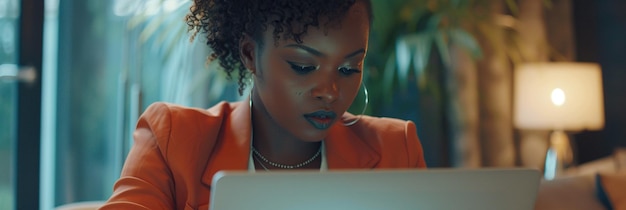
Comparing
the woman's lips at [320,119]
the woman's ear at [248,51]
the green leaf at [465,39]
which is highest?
the green leaf at [465,39]

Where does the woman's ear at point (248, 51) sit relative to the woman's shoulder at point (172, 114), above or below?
above

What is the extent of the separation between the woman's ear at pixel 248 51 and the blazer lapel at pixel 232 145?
3.3 inches

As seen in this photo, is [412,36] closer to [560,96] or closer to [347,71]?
[560,96]

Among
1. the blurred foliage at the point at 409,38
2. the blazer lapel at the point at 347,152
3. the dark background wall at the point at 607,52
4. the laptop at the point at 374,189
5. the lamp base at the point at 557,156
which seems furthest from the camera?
the dark background wall at the point at 607,52

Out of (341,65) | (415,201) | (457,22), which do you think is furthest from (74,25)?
(415,201)

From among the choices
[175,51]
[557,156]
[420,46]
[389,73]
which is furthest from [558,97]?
[175,51]

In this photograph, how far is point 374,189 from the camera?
898 mm

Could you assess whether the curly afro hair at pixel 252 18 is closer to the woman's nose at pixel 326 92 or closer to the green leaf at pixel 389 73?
the woman's nose at pixel 326 92

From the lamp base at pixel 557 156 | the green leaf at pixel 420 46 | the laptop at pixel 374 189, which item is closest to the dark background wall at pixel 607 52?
the lamp base at pixel 557 156

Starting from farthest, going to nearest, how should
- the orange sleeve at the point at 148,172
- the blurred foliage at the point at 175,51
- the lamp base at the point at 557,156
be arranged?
the lamp base at the point at 557,156, the blurred foliage at the point at 175,51, the orange sleeve at the point at 148,172

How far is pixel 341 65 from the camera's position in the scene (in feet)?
4.37

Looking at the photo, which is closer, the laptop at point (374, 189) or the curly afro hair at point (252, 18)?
the laptop at point (374, 189)

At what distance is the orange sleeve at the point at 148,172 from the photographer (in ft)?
4.19

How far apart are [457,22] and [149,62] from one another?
4.36ft
